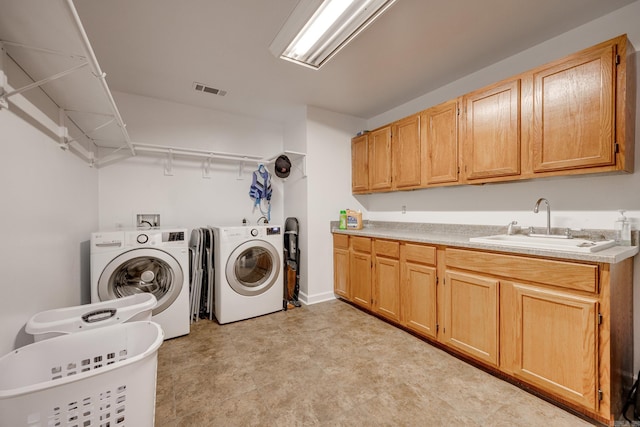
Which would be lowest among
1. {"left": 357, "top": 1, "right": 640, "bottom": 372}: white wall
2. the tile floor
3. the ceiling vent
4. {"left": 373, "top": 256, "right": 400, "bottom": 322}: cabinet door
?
the tile floor

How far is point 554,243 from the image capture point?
1.73 meters

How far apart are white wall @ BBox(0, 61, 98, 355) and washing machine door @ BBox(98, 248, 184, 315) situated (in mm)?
230

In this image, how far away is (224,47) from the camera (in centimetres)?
212

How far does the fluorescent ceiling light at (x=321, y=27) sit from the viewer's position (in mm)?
1534

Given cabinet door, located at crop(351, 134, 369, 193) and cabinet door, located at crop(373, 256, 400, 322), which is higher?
cabinet door, located at crop(351, 134, 369, 193)

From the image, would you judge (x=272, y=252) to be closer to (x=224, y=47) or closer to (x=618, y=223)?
(x=224, y=47)

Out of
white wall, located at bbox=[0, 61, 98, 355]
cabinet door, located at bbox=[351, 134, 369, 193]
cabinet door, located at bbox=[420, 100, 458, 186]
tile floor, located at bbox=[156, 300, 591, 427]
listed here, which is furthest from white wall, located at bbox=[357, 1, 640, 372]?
white wall, located at bbox=[0, 61, 98, 355]

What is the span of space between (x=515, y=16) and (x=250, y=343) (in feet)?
10.6

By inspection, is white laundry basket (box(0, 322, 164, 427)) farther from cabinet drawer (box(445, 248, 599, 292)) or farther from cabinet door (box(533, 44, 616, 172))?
cabinet door (box(533, 44, 616, 172))

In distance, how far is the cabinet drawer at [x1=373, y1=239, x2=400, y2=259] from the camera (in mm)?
2562

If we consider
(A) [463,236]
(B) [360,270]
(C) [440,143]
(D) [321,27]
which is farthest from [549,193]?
(D) [321,27]

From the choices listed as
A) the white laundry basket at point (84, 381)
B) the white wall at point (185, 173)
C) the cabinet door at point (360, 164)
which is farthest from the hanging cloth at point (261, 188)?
the white laundry basket at point (84, 381)

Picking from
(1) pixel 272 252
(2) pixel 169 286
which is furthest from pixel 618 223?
(2) pixel 169 286

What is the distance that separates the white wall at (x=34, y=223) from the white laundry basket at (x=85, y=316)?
0.26 feet
